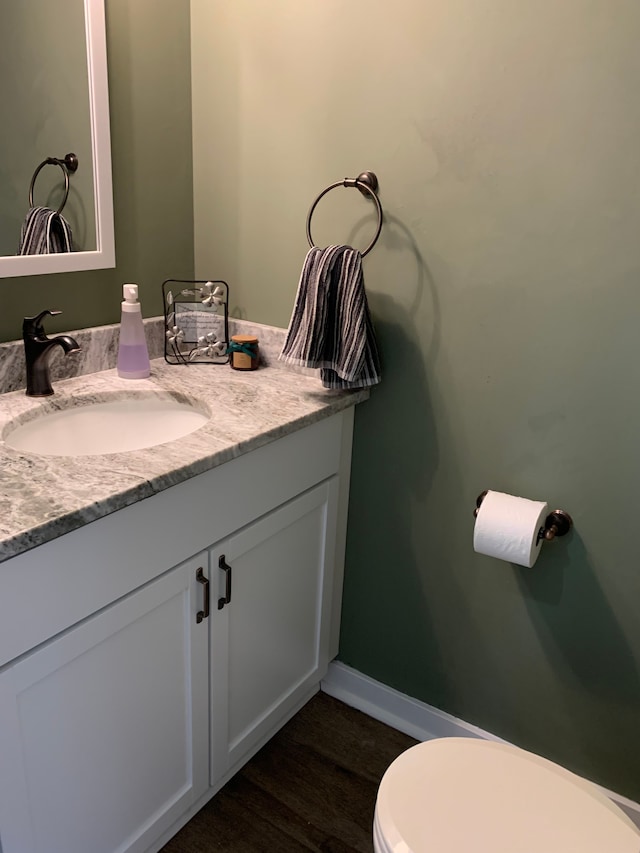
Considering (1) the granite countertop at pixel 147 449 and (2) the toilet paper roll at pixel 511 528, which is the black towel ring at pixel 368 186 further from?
(2) the toilet paper roll at pixel 511 528

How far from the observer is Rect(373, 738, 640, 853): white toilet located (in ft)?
3.48

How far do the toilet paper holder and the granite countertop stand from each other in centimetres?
49

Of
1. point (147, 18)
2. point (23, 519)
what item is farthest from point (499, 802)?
point (147, 18)

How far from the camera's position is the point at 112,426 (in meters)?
1.54

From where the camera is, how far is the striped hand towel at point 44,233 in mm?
1451

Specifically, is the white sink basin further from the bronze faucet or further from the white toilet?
the white toilet

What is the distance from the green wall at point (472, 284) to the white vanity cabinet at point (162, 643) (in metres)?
0.23

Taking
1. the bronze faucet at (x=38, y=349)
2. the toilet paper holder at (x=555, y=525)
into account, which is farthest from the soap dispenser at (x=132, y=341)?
the toilet paper holder at (x=555, y=525)

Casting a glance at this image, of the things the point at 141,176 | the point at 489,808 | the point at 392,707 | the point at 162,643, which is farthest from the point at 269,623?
the point at 141,176

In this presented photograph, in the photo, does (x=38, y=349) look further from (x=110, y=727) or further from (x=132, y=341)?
(x=110, y=727)

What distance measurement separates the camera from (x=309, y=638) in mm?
1772

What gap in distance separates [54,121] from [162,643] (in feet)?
3.55

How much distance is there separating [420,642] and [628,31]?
136 cm

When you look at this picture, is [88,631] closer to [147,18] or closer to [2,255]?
[2,255]
